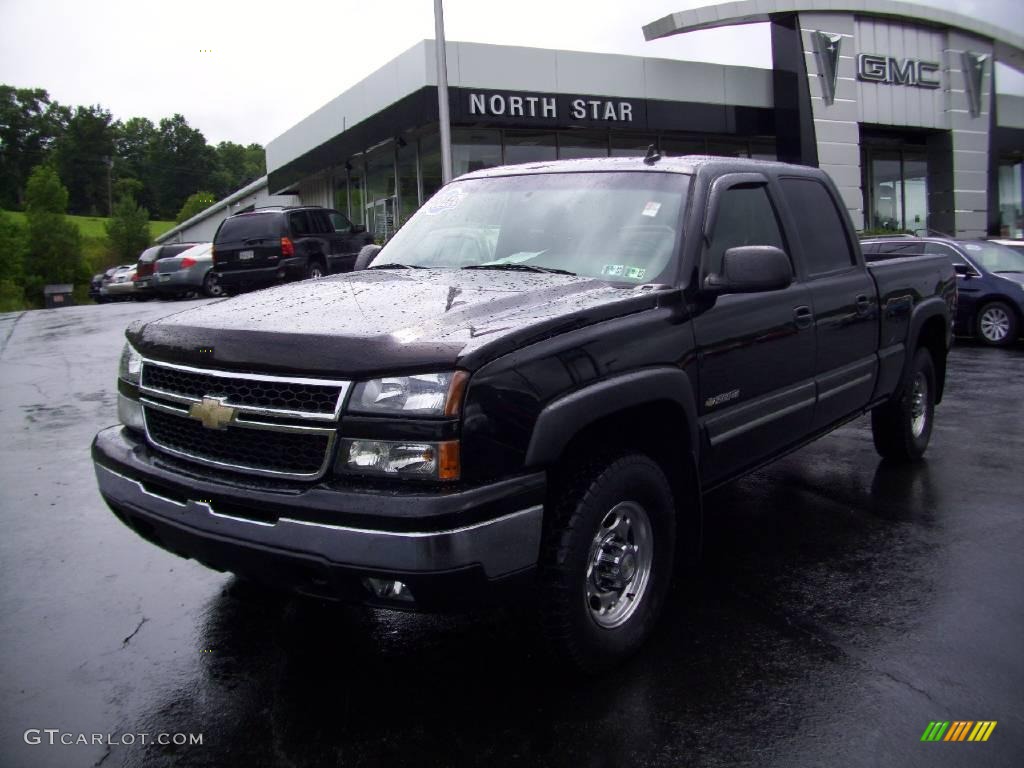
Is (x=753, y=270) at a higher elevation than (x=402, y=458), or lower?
higher

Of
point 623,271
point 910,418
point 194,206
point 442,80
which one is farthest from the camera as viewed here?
point 194,206

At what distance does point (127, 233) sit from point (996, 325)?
6378cm

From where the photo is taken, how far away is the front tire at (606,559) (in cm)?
304

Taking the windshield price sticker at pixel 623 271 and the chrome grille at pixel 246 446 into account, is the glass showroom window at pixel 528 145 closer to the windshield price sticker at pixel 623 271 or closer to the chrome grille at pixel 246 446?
the windshield price sticker at pixel 623 271

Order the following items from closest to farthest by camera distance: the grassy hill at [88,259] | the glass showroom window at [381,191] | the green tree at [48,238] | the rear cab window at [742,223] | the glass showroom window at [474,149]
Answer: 1. the rear cab window at [742,223]
2. the glass showroom window at [474,149]
3. the glass showroom window at [381,191]
4. the grassy hill at [88,259]
5. the green tree at [48,238]

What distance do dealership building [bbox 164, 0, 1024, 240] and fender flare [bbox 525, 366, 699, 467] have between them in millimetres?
17274

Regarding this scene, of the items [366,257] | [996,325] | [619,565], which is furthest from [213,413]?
[996,325]

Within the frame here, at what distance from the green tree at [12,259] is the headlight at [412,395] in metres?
54.9

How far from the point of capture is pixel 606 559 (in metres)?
3.35

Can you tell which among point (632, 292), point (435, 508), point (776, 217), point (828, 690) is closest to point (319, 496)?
point (435, 508)

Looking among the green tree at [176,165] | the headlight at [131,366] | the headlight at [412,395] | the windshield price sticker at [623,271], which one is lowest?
the headlight at [412,395]

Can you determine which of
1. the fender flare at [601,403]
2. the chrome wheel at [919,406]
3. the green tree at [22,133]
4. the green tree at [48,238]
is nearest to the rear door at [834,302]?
the chrome wheel at [919,406]

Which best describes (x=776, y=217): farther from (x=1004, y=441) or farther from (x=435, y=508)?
(x=1004, y=441)

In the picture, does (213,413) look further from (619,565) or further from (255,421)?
(619,565)
